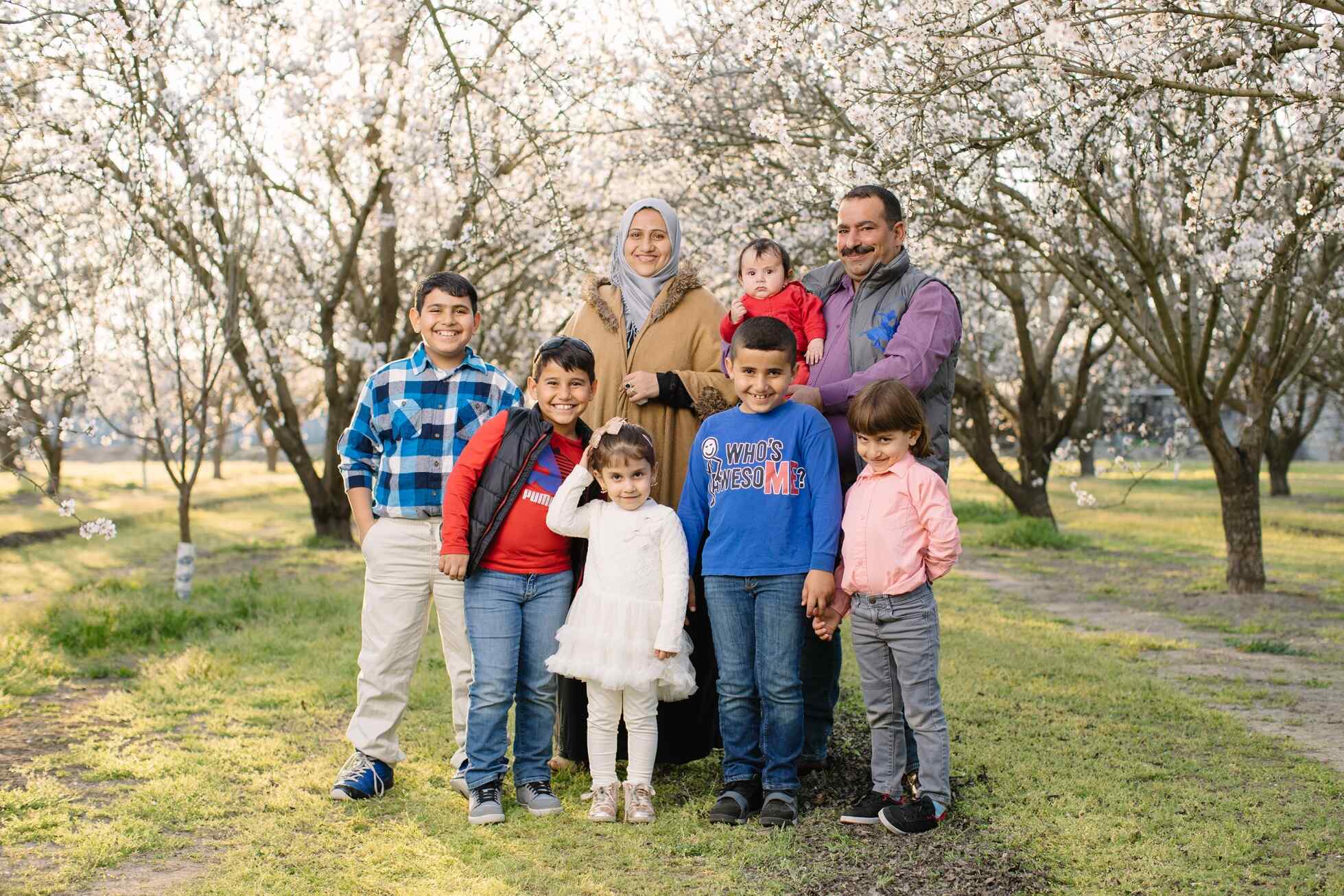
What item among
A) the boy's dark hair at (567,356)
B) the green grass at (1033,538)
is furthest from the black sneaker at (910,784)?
the green grass at (1033,538)

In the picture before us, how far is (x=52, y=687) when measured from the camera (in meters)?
6.36

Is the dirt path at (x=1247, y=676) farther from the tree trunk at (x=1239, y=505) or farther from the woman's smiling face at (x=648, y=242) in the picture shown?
the woman's smiling face at (x=648, y=242)

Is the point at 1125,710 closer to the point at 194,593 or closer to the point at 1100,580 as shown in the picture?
the point at 1100,580

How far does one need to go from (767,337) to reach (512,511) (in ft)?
3.48

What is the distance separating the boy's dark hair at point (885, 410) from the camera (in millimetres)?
3752

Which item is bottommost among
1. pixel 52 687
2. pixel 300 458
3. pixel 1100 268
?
pixel 52 687

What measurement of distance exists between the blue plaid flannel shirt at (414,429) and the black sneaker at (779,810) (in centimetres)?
157

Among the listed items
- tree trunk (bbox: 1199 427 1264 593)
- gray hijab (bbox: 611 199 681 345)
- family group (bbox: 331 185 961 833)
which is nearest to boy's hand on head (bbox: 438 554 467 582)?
family group (bbox: 331 185 961 833)

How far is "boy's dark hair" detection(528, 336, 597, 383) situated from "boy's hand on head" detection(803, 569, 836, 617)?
1.04 m

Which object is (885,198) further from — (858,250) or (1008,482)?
(1008,482)

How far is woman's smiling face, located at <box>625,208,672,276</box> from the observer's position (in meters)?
4.38

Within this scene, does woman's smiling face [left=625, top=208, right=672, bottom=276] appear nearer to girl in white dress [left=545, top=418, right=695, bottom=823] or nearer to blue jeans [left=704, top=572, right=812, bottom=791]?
girl in white dress [left=545, top=418, right=695, bottom=823]

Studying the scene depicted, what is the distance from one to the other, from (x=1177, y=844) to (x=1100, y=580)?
24.9ft

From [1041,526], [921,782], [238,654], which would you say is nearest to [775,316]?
[921,782]
